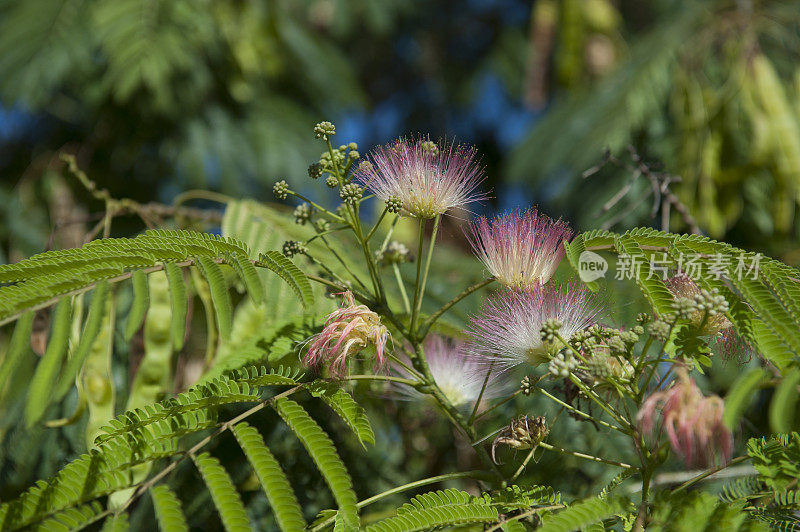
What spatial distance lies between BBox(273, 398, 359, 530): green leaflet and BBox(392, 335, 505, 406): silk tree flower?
0.91ft

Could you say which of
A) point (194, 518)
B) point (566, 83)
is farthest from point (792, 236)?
point (194, 518)

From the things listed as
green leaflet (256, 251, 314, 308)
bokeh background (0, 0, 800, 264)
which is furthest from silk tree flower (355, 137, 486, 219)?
bokeh background (0, 0, 800, 264)

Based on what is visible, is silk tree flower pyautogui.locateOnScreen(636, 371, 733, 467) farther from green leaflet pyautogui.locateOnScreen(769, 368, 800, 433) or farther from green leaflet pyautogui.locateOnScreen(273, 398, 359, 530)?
green leaflet pyautogui.locateOnScreen(273, 398, 359, 530)

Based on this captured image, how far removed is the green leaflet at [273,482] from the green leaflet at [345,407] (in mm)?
109

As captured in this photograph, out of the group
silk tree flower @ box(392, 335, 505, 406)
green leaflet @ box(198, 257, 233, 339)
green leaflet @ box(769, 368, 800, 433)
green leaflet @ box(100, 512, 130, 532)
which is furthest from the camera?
silk tree flower @ box(392, 335, 505, 406)

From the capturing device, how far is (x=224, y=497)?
2.97 feet

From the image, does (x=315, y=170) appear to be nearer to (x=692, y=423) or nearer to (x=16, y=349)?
(x=16, y=349)

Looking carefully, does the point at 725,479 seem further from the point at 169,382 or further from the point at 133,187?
the point at 133,187

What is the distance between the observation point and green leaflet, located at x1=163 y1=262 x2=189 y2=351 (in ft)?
3.08

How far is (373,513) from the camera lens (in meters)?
1.53

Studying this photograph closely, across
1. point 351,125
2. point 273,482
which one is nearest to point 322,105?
point 351,125

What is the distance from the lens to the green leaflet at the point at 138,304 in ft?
3.01

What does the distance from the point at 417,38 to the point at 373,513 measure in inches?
193

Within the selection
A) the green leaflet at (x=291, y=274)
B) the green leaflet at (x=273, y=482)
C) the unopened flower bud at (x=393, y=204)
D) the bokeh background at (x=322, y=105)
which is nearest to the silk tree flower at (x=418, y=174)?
the unopened flower bud at (x=393, y=204)
